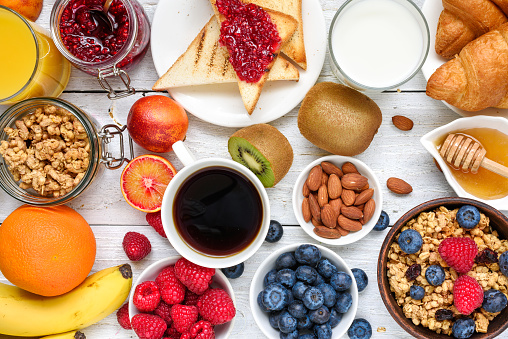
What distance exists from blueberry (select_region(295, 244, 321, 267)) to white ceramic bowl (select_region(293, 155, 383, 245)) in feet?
0.21

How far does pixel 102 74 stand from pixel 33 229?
469 mm

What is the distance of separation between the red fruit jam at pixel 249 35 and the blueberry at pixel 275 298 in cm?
59

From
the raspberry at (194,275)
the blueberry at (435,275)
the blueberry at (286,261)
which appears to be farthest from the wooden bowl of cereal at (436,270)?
the raspberry at (194,275)

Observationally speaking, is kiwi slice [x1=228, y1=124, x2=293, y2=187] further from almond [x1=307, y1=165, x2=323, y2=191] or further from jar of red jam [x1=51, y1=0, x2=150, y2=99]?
jar of red jam [x1=51, y1=0, x2=150, y2=99]

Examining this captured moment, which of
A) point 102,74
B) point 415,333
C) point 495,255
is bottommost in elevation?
point 415,333

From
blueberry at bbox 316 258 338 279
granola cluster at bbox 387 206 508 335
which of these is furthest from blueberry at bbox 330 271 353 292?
granola cluster at bbox 387 206 508 335

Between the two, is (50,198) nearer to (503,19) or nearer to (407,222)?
(407,222)

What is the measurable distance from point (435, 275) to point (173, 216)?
73 cm

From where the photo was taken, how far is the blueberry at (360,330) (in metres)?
1.24

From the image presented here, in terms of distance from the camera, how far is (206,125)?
4.34 feet

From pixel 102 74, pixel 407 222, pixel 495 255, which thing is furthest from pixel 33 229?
pixel 495 255

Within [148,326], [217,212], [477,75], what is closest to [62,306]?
[148,326]

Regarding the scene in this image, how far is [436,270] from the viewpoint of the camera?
112 centimetres

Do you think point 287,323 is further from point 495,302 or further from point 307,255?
point 495,302
